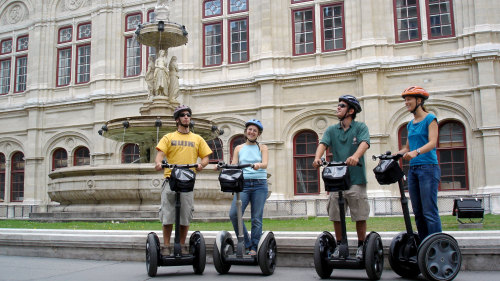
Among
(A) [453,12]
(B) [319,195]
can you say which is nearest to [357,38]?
(A) [453,12]

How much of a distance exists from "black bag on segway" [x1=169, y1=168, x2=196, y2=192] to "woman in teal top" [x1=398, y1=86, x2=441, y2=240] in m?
2.16

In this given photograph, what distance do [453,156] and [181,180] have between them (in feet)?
55.3

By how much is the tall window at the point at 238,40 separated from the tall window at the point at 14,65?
12512 mm

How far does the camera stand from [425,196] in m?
4.91

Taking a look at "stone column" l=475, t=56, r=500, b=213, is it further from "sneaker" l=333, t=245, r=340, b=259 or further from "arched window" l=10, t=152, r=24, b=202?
"arched window" l=10, t=152, r=24, b=202

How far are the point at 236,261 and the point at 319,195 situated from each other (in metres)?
16.3

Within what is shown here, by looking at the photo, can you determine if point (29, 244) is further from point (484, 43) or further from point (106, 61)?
point (106, 61)

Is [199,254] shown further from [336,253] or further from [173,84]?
[173,84]

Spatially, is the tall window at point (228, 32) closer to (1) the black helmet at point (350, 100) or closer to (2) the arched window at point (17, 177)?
(2) the arched window at point (17, 177)

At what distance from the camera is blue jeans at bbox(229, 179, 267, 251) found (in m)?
5.50

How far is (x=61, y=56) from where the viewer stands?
27.7m

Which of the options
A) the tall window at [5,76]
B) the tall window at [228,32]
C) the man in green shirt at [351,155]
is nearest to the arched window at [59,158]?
the tall window at [5,76]

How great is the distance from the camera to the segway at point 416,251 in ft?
14.7

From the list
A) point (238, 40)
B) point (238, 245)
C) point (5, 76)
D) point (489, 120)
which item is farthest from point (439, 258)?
point (5, 76)
